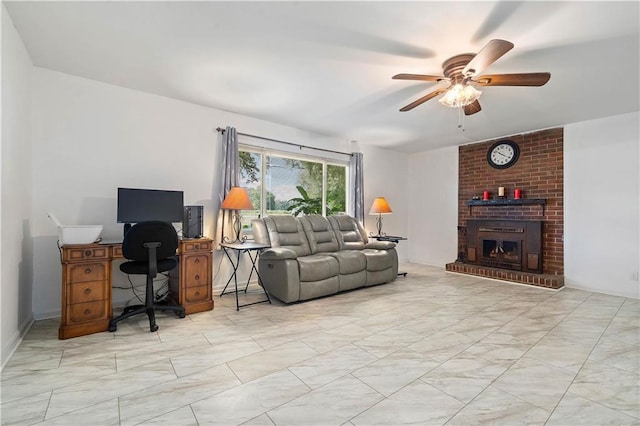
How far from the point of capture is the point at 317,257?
381 centimetres

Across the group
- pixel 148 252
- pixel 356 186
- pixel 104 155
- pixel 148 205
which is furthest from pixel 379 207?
pixel 104 155

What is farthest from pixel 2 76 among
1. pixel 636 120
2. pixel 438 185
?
pixel 636 120

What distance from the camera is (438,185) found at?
604cm

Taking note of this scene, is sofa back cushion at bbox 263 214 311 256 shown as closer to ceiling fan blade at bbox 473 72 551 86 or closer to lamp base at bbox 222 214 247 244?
lamp base at bbox 222 214 247 244

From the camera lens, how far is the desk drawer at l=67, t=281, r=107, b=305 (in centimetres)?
248

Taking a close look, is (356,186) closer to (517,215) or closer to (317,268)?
(317,268)

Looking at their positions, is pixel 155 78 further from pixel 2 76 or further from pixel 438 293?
pixel 438 293

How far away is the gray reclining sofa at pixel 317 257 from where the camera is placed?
136 inches

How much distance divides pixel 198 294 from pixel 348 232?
2.46m

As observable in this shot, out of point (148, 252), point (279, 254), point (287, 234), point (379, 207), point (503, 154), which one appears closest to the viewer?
point (148, 252)

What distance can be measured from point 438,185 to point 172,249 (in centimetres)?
502

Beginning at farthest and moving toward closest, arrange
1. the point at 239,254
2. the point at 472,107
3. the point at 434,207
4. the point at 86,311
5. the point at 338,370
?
the point at 434,207, the point at 239,254, the point at 472,107, the point at 86,311, the point at 338,370

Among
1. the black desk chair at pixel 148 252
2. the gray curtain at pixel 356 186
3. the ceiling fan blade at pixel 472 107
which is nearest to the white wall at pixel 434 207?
the gray curtain at pixel 356 186

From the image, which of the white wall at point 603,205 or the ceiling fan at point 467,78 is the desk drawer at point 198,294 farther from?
the white wall at point 603,205
